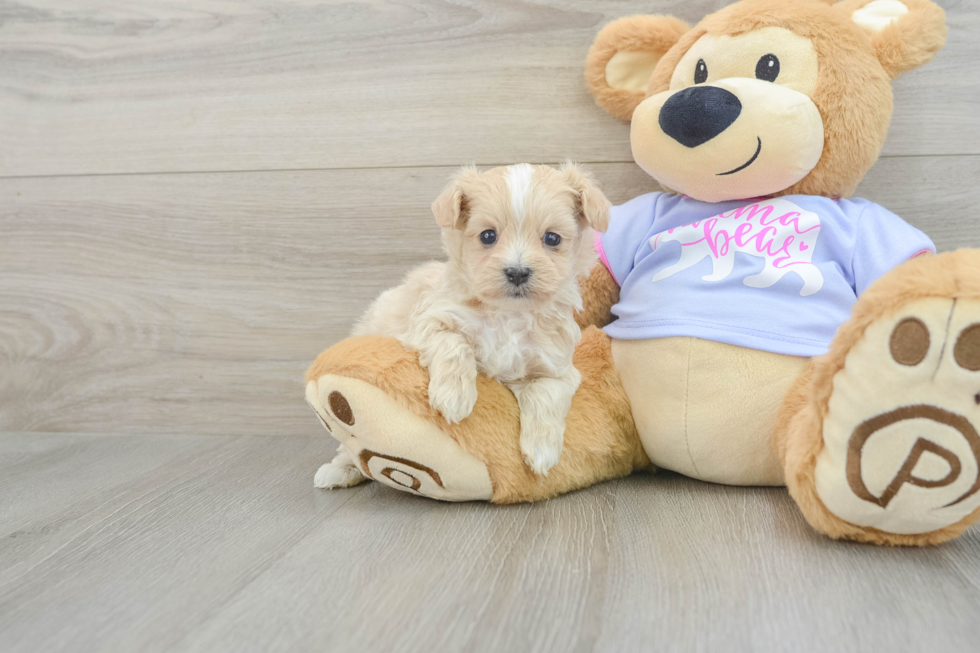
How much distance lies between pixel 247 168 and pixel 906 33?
1296 millimetres

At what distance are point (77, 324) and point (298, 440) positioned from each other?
612 millimetres

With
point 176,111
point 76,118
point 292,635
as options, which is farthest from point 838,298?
point 76,118

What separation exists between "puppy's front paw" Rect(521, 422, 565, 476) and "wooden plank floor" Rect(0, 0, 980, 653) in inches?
2.9

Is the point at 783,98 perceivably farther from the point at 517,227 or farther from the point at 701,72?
the point at 517,227

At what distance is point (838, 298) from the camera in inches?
41.7

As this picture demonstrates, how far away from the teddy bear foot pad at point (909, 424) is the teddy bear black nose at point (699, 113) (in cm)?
42

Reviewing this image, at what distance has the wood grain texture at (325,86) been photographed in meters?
1.38

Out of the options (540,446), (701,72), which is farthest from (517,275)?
(701,72)

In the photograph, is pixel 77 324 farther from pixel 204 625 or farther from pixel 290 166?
pixel 204 625

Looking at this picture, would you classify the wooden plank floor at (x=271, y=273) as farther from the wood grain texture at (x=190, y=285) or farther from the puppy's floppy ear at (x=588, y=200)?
the puppy's floppy ear at (x=588, y=200)

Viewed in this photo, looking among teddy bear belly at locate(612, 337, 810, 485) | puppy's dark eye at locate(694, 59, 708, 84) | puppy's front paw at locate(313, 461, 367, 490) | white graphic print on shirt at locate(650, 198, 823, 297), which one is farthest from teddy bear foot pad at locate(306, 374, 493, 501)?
puppy's dark eye at locate(694, 59, 708, 84)

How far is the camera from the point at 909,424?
76 cm


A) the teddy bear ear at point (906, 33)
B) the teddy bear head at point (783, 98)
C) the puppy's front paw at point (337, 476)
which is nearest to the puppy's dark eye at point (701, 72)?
the teddy bear head at point (783, 98)

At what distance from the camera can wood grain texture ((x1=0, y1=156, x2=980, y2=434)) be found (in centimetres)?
151
